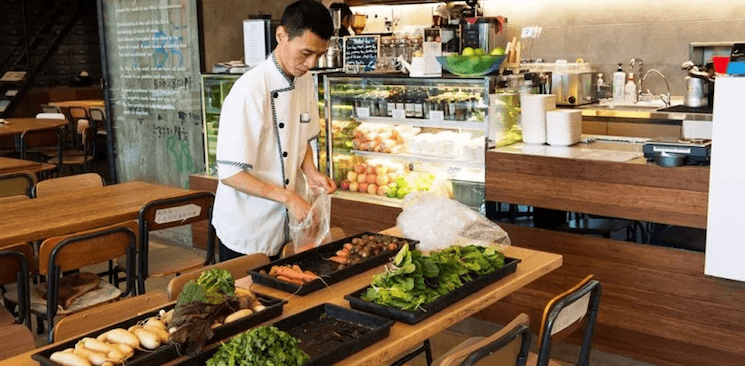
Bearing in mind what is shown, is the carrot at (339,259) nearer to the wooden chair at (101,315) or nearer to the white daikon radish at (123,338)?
the wooden chair at (101,315)

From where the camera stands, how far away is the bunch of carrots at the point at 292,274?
2.61 meters

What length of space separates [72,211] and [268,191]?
158 cm

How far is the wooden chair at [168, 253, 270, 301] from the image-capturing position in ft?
8.68

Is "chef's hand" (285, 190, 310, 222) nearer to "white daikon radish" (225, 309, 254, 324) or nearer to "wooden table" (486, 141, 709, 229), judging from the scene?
"white daikon radish" (225, 309, 254, 324)

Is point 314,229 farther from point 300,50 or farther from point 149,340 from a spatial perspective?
point 149,340

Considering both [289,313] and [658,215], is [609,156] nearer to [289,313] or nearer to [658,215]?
[658,215]

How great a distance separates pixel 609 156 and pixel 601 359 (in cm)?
104

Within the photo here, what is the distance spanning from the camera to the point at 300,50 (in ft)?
9.91

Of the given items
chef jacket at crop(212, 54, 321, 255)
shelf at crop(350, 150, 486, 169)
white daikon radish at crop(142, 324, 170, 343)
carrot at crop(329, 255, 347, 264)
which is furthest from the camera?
shelf at crop(350, 150, 486, 169)

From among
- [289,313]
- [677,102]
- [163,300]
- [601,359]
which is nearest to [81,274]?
[163,300]

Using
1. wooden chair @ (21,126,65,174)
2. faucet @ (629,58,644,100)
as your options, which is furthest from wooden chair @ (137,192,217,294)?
faucet @ (629,58,644,100)

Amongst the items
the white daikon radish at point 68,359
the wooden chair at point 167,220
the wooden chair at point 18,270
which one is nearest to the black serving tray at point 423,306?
the white daikon radish at point 68,359

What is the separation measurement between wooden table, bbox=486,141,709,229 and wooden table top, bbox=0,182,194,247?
1890mm

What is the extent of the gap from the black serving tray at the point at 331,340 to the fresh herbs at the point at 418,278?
11 cm
